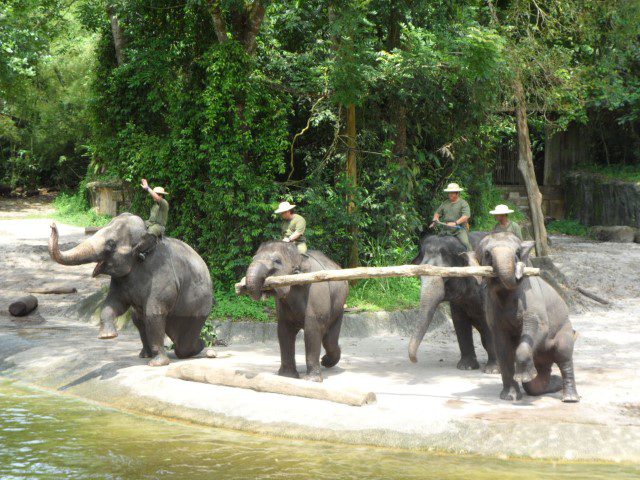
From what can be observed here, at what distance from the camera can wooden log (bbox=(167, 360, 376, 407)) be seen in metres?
8.95

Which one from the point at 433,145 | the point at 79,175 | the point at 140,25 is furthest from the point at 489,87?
the point at 79,175

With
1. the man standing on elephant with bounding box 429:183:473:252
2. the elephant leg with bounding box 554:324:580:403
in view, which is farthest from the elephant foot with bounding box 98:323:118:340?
the elephant leg with bounding box 554:324:580:403

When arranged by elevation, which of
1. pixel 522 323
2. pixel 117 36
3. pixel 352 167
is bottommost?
pixel 522 323

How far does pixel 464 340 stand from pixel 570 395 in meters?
2.51

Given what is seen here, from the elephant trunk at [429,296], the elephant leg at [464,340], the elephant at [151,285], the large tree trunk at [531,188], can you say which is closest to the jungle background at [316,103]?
the large tree trunk at [531,188]

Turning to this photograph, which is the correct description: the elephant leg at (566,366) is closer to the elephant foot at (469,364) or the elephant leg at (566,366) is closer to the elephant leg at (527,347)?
the elephant leg at (527,347)

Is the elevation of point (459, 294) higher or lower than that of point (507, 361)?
higher

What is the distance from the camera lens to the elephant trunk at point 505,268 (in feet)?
28.3

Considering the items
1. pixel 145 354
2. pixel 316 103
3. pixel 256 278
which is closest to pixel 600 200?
pixel 316 103

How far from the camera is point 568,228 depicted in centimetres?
2558

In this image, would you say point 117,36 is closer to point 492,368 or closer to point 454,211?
point 454,211

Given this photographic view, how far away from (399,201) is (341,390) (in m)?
7.05

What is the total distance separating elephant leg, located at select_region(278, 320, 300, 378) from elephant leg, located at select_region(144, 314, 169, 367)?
1.65 metres

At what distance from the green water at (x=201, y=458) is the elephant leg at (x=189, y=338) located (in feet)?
7.75
